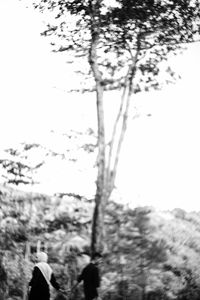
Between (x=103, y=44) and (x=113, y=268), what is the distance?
24.5ft

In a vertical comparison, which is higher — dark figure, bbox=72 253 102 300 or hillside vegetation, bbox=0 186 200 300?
dark figure, bbox=72 253 102 300

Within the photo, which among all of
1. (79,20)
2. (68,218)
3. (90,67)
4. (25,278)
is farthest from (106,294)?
(79,20)

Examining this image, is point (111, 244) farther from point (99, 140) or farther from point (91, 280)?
point (91, 280)

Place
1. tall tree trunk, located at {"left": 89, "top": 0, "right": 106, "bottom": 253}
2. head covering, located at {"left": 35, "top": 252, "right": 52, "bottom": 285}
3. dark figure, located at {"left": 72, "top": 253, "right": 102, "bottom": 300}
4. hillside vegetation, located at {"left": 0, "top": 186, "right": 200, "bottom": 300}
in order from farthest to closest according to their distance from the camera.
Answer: tall tree trunk, located at {"left": 89, "top": 0, "right": 106, "bottom": 253}, hillside vegetation, located at {"left": 0, "top": 186, "right": 200, "bottom": 300}, dark figure, located at {"left": 72, "top": 253, "right": 102, "bottom": 300}, head covering, located at {"left": 35, "top": 252, "right": 52, "bottom": 285}

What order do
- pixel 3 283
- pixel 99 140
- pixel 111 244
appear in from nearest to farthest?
Result: pixel 3 283 < pixel 99 140 < pixel 111 244

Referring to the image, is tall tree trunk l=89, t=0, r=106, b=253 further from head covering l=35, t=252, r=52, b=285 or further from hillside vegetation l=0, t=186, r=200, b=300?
head covering l=35, t=252, r=52, b=285

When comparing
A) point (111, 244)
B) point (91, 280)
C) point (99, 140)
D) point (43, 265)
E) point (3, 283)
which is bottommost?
point (111, 244)

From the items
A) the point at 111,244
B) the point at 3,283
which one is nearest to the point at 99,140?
the point at 111,244

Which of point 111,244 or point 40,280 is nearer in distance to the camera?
point 40,280

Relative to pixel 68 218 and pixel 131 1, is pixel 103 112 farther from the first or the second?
pixel 68 218

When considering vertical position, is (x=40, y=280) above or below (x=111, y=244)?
above

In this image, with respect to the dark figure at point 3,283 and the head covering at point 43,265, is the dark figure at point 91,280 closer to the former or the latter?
the head covering at point 43,265

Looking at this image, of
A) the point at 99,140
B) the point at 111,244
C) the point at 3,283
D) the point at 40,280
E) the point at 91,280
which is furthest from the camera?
the point at 111,244

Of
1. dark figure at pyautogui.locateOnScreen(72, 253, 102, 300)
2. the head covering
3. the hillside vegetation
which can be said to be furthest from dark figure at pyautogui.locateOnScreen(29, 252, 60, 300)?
the hillside vegetation
